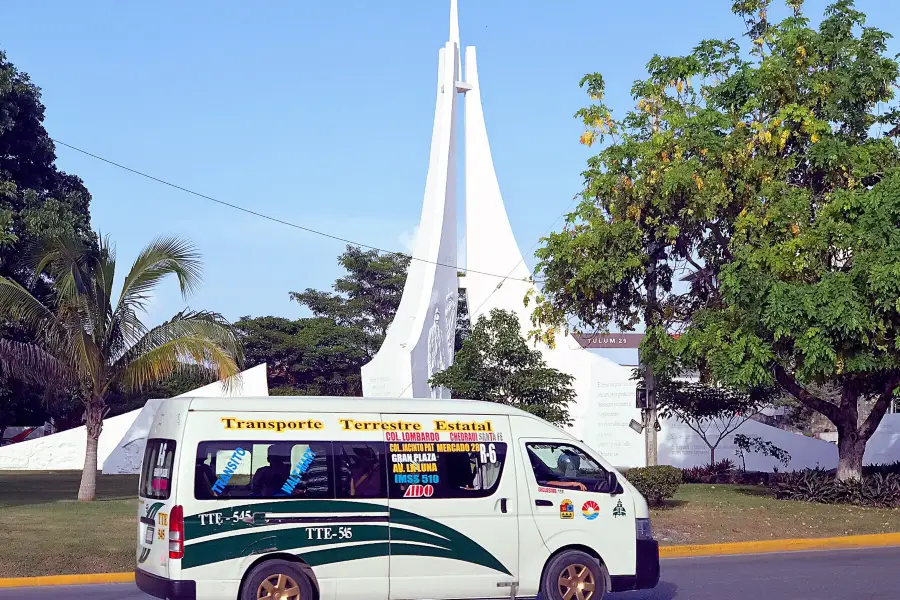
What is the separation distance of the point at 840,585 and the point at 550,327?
11248 millimetres

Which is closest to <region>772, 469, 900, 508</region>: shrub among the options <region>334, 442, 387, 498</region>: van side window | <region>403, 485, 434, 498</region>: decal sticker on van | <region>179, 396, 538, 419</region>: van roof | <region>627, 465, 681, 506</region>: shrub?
<region>627, 465, 681, 506</region>: shrub

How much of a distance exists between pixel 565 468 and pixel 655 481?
906cm

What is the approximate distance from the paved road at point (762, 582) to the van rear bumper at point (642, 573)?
1011 millimetres

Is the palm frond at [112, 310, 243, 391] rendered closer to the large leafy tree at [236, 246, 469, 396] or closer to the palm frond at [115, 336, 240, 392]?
the palm frond at [115, 336, 240, 392]

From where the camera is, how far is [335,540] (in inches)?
363

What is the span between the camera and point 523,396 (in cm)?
2170

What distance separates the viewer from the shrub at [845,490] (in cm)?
2041

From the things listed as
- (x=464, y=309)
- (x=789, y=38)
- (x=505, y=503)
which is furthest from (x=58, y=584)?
(x=464, y=309)

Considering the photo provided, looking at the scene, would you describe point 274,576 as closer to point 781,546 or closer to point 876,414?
point 781,546

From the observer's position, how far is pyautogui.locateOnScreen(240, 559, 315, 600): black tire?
29.4ft

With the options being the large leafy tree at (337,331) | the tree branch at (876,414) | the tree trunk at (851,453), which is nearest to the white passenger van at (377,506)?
the tree branch at (876,414)

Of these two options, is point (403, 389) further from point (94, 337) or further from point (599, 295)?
point (94, 337)

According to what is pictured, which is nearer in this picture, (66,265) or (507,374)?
(66,265)

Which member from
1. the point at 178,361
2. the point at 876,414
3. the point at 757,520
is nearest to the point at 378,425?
the point at 757,520
